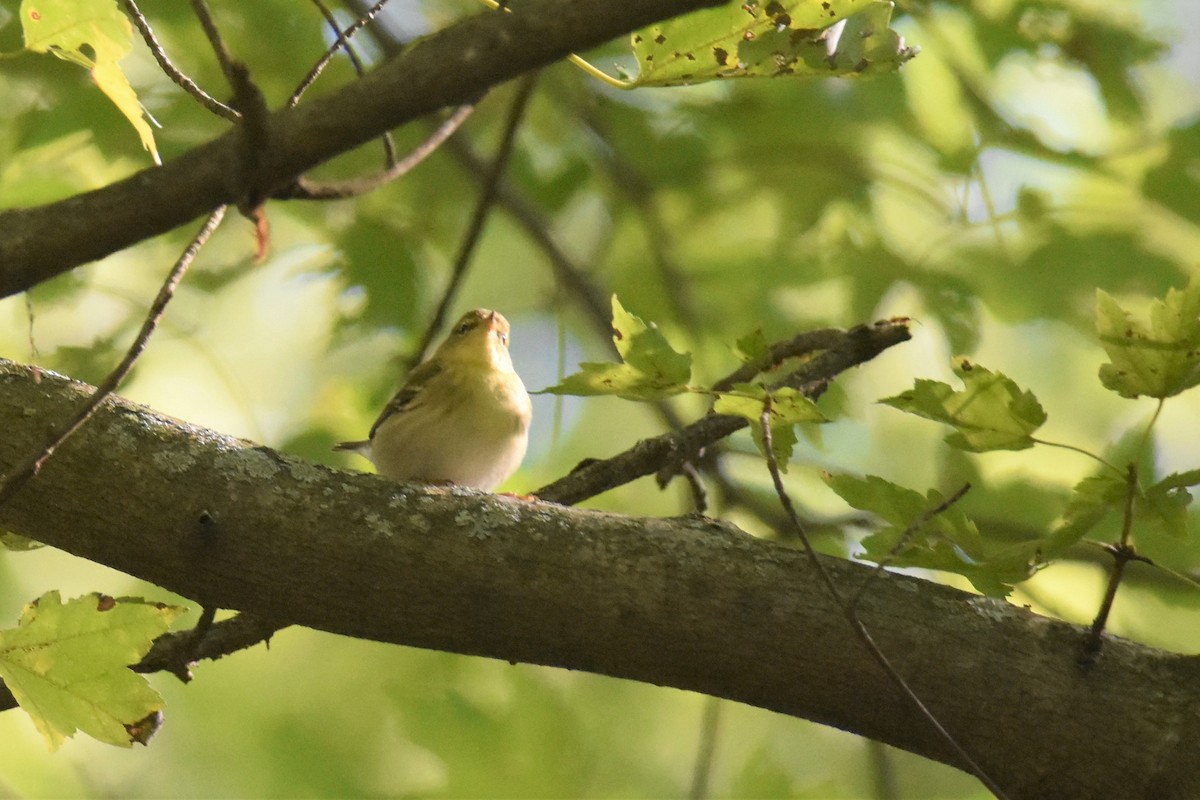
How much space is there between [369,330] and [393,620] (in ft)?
6.25

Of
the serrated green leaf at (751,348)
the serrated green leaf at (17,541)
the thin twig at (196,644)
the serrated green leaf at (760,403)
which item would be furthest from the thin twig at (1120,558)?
the serrated green leaf at (17,541)

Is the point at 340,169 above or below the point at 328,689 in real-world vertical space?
above

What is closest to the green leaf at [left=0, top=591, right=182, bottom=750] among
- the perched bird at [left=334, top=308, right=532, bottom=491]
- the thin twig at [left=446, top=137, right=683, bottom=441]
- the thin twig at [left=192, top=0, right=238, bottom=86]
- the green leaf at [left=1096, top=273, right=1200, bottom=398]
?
the thin twig at [left=192, top=0, right=238, bottom=86]

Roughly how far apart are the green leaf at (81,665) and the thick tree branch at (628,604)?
191mm

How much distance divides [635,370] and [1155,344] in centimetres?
82

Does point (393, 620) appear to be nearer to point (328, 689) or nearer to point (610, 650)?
point (610, 650)

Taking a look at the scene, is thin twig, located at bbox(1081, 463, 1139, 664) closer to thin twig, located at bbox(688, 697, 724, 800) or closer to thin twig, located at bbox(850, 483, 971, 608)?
thin twig, located at bbox(850, 483, 971, 608)

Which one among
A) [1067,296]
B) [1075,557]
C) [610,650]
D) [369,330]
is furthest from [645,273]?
[610,650]

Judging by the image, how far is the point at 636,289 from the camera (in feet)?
15.0

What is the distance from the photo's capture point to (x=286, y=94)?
397 cm

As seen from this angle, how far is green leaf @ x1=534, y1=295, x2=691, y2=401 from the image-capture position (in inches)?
75.6

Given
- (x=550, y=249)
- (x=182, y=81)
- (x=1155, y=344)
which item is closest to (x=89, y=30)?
(x=182, y=81)

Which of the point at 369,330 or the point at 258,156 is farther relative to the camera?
the point at 369,330

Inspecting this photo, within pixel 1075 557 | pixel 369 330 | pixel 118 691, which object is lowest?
pixel 118 691
